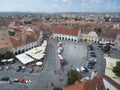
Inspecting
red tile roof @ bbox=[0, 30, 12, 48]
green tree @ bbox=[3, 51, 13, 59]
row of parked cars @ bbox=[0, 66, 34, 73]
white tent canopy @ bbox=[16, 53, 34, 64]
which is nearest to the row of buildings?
red tile roof @ bbox=[0, 30, 12, 48]

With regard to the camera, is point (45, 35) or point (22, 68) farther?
point (45, 35)

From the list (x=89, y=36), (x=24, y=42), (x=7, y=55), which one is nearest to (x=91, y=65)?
(x=7, y=55)

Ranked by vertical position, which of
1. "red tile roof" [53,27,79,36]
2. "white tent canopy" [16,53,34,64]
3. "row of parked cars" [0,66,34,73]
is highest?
"red tile roof" [53,27,79,36]

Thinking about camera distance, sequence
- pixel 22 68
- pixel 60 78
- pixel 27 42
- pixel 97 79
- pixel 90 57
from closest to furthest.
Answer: pixel 97 79 → pixel 60 78 → pixel 22 68 → pixel 90 57 → pixel 27 42

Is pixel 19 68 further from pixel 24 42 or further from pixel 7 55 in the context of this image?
pixel 24 42

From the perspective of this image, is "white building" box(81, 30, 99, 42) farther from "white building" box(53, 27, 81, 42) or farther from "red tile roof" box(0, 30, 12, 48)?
"red tile roof" box(0, 30, 12, 48)

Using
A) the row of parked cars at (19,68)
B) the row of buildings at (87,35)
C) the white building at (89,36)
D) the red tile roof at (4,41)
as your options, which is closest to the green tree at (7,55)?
the red tile roof at (4,41)

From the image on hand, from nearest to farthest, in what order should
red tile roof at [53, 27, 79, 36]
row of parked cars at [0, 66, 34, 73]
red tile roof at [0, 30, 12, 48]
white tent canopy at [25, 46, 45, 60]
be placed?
row of parked cars at [0, 66, 34, 73], white tent canopy at [25, 46, 45, 60], red tile roof at [0, 30, 12, 48], red tile roof at [53, 27, 79, 36]

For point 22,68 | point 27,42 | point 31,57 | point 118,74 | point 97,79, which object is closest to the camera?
point 97,79

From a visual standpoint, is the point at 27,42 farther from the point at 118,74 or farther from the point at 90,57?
the point at 118,74

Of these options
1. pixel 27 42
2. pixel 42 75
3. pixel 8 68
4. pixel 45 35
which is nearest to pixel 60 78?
pixel 42 75

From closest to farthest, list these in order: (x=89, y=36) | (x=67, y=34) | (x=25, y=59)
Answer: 1. (x=25, y=59)
2. (x=89, y=36)
3. (x=67, y=34)
